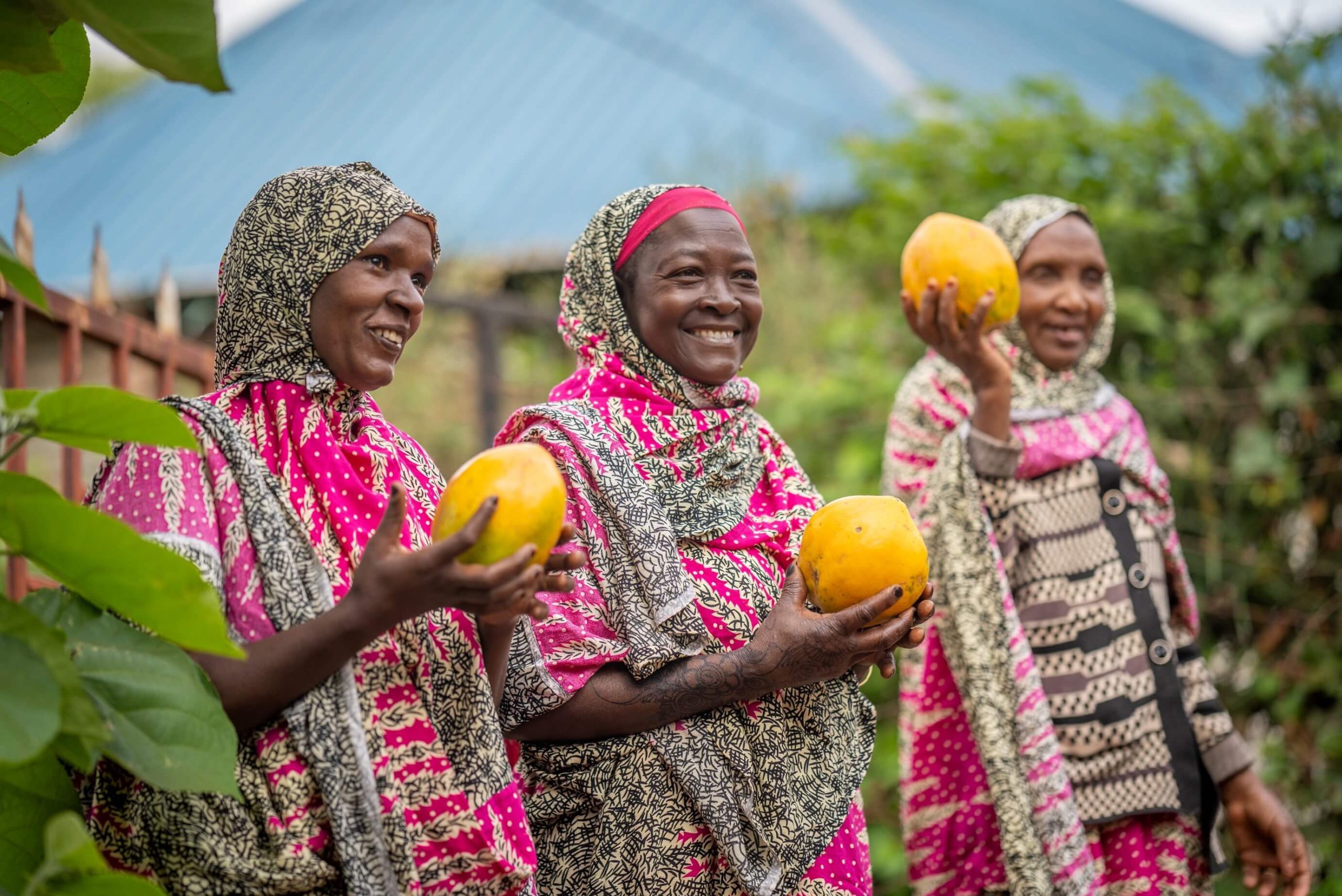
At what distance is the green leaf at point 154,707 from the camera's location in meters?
1.38

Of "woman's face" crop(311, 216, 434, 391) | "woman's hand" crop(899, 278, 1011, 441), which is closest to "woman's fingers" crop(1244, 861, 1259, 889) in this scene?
"woman's hand" crop(899, 278, 1011, 441)

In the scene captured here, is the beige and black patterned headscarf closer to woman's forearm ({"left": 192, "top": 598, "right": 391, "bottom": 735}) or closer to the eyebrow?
the eyebrow

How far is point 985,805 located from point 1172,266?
2.77 metres

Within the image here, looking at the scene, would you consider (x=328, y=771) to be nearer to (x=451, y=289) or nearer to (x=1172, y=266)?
(x=1172, y=266)

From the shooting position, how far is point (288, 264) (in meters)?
2.21

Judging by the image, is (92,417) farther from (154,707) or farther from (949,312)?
(949,312)

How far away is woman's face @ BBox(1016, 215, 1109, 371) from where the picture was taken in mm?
3525

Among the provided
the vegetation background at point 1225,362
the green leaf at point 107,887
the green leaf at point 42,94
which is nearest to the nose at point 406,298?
the green leaf at point 42,94

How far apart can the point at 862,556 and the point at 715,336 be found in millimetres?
609

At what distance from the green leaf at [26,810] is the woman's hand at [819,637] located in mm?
1246

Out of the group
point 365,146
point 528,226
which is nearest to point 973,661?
point 528,226

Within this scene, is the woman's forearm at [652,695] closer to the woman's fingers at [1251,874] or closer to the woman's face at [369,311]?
the woman's face at [369,311]

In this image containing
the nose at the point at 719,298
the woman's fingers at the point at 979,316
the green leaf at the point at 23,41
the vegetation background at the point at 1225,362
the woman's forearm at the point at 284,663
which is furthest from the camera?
the vegetation background at the point at 1225,362

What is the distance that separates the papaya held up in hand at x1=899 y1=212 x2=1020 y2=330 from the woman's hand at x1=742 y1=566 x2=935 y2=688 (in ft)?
3.09
